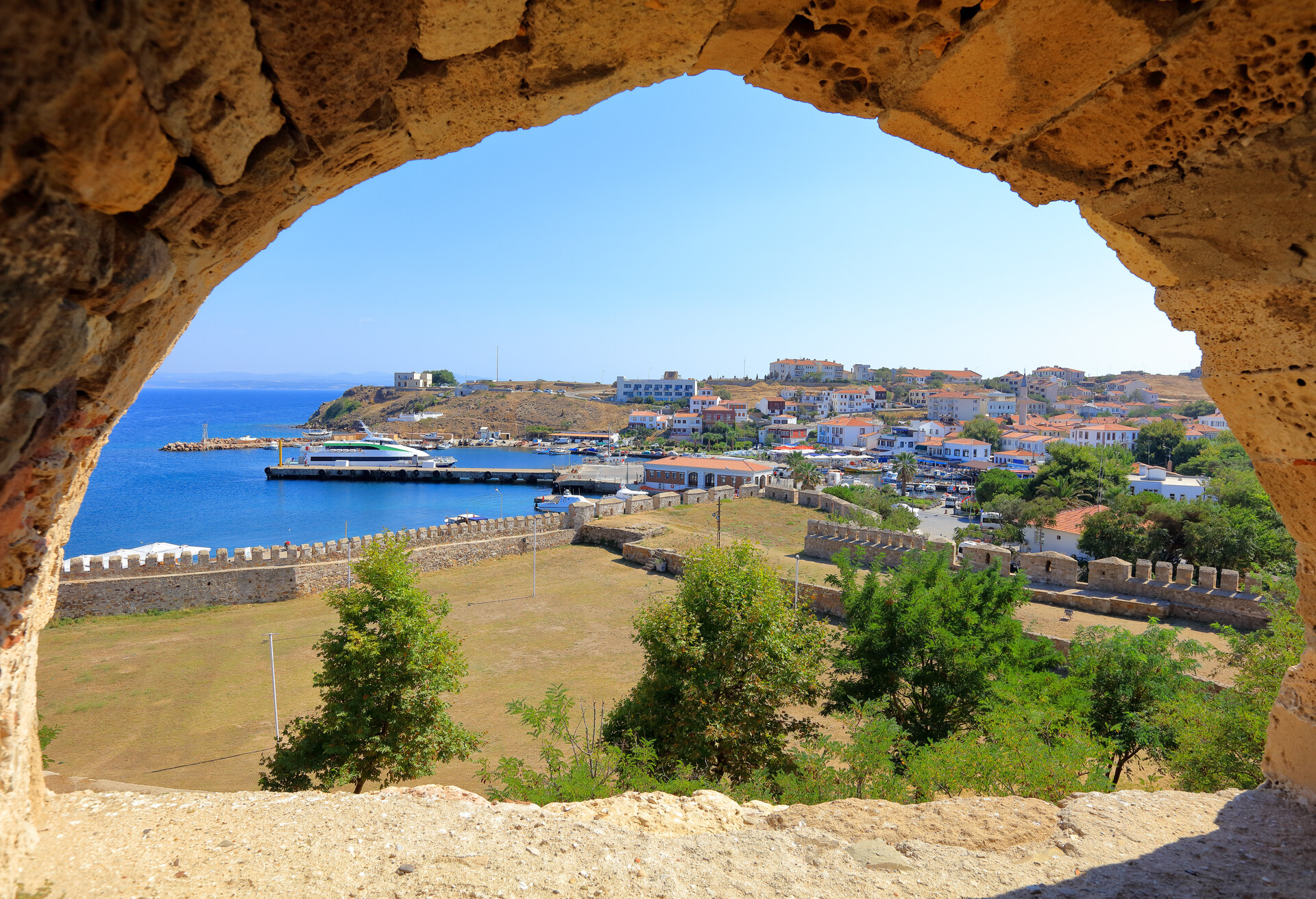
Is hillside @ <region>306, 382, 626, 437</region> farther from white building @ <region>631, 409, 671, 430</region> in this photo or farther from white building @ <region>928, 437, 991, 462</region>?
white building @ <region>928, 437, 991, 462</region>

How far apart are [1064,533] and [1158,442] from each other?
1672 inches

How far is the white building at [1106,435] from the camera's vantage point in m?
68.9

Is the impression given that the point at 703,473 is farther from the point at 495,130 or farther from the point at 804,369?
the point at 804,369

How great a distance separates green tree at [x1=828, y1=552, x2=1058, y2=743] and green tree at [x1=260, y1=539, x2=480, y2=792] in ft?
17.8

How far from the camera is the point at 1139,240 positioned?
2750 mm

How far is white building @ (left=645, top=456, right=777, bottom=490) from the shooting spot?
149 feet

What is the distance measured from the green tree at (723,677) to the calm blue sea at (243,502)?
24.9 metres

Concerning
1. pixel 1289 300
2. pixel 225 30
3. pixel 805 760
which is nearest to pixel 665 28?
pixel 225 30

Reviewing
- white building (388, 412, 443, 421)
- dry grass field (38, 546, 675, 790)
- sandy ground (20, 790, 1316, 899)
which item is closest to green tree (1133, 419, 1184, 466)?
dry grass field (38, 546, 675, 790)

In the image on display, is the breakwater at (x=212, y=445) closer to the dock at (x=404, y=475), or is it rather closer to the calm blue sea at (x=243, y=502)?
the calm blue sea at (x=243, y=502)

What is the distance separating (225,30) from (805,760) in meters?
7.30

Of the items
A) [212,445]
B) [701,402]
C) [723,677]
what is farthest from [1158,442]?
[212,445]

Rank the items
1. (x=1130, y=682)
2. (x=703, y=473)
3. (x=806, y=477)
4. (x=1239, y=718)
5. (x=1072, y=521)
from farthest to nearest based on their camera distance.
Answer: (x=703, y=473), (x=806, y=477), (x=1072, y=521), (x=1130, y=682), (x=1239, y=718)

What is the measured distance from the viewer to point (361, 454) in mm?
62406
